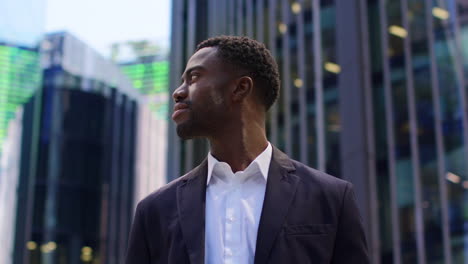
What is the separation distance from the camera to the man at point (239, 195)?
2.59 metres

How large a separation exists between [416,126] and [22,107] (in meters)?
38.8

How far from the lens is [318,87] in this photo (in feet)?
68.3

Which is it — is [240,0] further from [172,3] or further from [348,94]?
[348,94]

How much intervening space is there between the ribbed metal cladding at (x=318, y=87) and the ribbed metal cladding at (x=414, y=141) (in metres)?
2.80

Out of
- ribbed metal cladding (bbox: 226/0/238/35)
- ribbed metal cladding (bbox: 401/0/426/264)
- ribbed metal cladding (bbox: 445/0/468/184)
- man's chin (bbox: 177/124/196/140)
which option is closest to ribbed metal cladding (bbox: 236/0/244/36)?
ribbed metal cladding (bbox: 226/0/238/35)

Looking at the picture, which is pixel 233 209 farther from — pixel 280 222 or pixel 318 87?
pixel 318 87

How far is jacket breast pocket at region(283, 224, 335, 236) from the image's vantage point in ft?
8.45

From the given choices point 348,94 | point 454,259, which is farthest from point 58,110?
point 454,259

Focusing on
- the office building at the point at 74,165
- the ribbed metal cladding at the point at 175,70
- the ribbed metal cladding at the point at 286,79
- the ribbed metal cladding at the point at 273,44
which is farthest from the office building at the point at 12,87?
the ribbed metal cladding at the point at 286,79

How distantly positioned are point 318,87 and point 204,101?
1825 centimetres

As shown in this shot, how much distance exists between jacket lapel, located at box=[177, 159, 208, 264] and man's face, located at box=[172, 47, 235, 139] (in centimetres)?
19

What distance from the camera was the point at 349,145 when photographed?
63.0 feet

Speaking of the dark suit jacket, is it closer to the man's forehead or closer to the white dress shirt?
the white dress shirt

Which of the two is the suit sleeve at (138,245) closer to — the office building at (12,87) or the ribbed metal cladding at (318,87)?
the ribbed metal cladding at (318,87)
